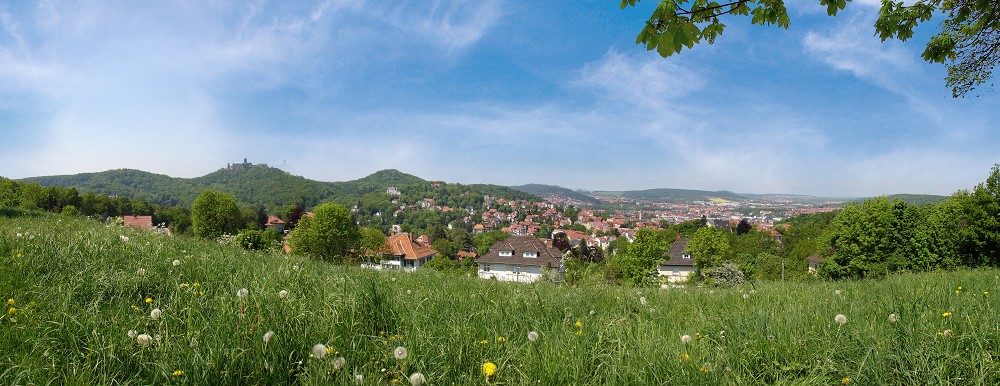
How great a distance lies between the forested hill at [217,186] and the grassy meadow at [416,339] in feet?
512

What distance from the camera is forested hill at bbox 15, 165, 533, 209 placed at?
143m

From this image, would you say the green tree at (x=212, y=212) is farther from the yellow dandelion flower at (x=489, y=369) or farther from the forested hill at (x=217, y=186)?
the forested hill at (x=217, y=186)

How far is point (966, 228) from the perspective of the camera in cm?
2008

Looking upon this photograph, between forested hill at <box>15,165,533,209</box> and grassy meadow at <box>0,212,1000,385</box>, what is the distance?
512 ft

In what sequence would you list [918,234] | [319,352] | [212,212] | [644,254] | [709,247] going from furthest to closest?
[212,212], [644,254], [709,247], [918,234], [319,352]

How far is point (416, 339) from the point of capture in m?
2.45

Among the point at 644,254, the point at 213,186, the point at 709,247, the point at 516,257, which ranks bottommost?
the point at 516,257

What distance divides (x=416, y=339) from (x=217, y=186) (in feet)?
659

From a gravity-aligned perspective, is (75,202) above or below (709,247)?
above

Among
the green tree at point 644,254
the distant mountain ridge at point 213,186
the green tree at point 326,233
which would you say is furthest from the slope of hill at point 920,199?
the distant mountain ridge at point 213,186

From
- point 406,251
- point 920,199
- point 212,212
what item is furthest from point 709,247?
point 920,199

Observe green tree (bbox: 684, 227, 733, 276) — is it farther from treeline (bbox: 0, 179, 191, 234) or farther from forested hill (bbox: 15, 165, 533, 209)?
forested hill (bbox: 15, 165, 533, 209)

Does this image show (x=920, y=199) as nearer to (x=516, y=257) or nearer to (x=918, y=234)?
(x=918, y=234)

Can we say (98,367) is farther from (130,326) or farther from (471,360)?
(471,360)
